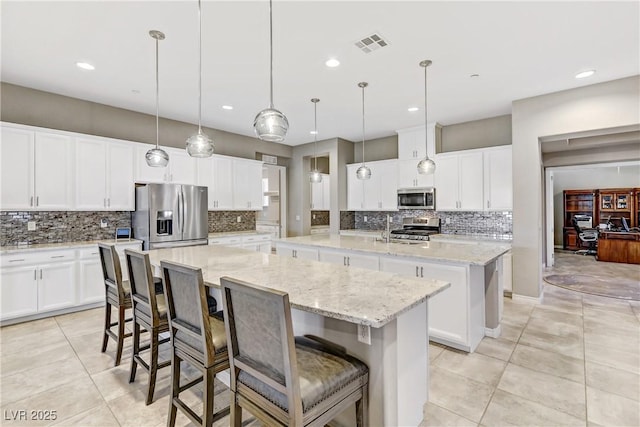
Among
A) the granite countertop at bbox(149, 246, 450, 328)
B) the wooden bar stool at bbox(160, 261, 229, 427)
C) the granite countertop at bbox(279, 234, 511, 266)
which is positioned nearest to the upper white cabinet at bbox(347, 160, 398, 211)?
the granite countertop at bbox(279, 234, 511, 266)

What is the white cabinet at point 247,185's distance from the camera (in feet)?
19.5

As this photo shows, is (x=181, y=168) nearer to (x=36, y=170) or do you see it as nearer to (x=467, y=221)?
(x=36, y=170)

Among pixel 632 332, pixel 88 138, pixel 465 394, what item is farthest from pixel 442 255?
pixel 88 138

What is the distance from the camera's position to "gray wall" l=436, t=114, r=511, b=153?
515 centimetres

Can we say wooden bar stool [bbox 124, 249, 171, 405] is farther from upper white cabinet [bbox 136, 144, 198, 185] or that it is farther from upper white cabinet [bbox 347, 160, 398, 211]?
upper white cabinet [bbox 347, 160, 398, 211]

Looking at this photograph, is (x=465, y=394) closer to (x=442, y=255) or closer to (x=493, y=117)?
(x=442, y=255)

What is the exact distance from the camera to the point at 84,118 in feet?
14.4

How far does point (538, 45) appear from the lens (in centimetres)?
291

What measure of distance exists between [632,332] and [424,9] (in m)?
3.95

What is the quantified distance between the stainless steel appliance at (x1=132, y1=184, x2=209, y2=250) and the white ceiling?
4.31 feet

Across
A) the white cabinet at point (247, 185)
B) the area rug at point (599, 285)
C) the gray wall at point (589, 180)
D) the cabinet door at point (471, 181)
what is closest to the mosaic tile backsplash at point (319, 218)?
the white cabinet at point (247, 185)

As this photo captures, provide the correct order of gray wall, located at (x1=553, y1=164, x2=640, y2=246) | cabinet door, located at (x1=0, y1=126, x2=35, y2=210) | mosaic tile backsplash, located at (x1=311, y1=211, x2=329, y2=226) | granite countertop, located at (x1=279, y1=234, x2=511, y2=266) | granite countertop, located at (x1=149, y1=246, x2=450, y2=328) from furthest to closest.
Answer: gray wall, located at (x1=553, y1=164, x2=640, y2=246) < mosaic tile backsplash, located at (x1=311, y1=211, x2=329, y2=226) < cabinet door, located at (x1=0, y1=126, x2=35, y2=210) < granite countertop, located at (x1=279, y1=234, x2=511, y2=266) < granite countertop, located at (x1=149, y1=246, x2=450, y2=328)

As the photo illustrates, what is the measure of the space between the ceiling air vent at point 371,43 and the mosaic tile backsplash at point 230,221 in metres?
4.17

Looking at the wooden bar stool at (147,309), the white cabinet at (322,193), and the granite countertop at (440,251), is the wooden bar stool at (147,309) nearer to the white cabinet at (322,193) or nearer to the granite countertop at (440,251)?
the granite countertop at (440,251)
